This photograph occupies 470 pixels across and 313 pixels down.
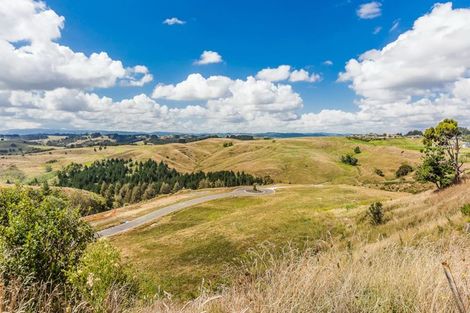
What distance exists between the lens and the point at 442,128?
6988cm

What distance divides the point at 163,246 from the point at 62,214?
2377 cm

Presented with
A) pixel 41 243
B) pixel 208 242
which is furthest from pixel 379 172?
pixel 41 243

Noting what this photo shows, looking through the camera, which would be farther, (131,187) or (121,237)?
(131,187)

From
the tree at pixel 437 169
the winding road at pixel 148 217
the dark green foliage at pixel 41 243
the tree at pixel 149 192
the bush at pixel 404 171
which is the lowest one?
the tree at pixel 149 192

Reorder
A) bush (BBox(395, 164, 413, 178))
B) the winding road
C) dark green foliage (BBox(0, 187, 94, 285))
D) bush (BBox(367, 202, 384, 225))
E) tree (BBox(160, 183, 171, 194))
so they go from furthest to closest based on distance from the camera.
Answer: tree (BBox(160, 183, 171, 194))
bush (BBox(395, 164, 413, 178))
the winding road
bush (BBox(367, 202, 384, 225))
dark green foliage (BBox(0, 187, 94, 285))

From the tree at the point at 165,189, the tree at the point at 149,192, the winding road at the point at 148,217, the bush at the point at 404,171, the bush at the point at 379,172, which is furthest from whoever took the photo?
the tree at the point at 165,189

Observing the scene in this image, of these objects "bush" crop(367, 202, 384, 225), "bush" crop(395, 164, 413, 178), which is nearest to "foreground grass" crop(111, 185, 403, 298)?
"bush" crop(367, 202, 384, 225)

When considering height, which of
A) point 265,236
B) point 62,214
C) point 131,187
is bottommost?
→ point 131,187

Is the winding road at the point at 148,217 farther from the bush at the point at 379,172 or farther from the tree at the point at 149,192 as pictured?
the bush at the point at 379,172

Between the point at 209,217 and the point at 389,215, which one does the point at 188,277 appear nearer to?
the point at 389,215

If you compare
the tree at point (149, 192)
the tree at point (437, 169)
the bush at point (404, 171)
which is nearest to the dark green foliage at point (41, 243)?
the tree at point (437, 169)

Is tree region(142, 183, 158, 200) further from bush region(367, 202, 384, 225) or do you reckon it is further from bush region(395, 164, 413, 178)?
bush region(367, 202, 384, 225)

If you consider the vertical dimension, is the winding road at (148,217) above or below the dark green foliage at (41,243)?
below

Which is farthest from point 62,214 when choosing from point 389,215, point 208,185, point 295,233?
point 208,185
